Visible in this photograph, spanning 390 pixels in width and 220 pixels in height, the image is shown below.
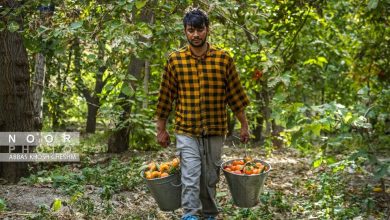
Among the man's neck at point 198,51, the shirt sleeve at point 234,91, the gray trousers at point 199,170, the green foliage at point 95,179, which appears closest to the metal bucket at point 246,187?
the gray trousers at point 199,170

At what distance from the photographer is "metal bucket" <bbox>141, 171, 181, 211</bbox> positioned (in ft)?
13.8

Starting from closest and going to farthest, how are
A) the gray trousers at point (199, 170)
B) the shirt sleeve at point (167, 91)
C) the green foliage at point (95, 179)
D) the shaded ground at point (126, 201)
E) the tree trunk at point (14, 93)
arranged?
the gray trousers at point (199, 170), the shirt sleeve at point (167, 91), the shaded ground at point (126, 201), the green foliage at point (95, 179), the tree trunk at point (14, 93)

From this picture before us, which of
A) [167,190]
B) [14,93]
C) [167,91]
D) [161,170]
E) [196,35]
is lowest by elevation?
[167,190]

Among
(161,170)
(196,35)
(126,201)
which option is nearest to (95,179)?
(126,201)

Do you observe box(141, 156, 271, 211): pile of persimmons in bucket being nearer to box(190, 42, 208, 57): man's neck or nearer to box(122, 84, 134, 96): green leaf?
box(122, 84, 134, 96): green leaf

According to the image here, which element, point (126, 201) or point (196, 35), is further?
point (126, 201)

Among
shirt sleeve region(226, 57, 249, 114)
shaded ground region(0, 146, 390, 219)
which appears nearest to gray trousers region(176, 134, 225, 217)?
shirt sleeve region(226, 57, 249, 114)

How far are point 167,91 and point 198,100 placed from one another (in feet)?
1.23

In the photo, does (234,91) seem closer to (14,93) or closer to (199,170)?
(199,170)

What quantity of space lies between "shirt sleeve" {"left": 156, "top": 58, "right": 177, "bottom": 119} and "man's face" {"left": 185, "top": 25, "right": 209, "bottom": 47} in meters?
0.31

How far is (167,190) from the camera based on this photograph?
427 cm

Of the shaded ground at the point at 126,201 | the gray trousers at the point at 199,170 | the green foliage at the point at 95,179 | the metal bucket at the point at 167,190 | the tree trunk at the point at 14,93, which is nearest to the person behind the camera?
the gray trousers at the point at 199,170

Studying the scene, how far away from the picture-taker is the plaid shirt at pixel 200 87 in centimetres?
423

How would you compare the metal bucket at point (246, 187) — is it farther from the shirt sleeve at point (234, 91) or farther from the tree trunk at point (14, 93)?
the tree trunk at point (14, 93)
